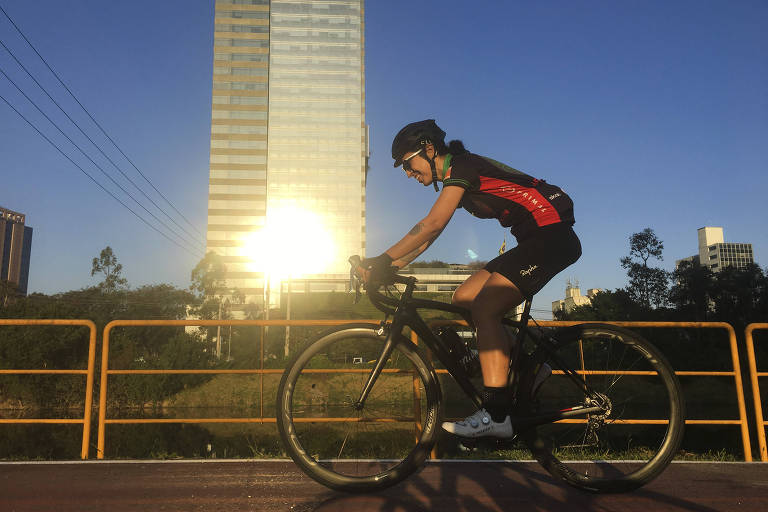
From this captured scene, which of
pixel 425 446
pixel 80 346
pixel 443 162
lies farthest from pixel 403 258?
pixel 80 346

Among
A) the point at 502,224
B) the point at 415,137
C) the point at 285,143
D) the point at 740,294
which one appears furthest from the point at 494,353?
the point at 285,143

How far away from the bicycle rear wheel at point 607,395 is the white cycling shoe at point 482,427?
23cm

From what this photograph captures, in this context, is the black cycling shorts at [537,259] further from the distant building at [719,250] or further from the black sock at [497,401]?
the distant building at [719,250]

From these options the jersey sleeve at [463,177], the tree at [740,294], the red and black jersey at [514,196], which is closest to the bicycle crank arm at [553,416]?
the red and black jersey at [514,196]

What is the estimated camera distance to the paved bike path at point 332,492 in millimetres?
2607

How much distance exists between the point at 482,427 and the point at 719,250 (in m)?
182

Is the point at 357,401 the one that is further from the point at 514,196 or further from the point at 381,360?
the point at 514,196

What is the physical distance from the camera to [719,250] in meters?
156

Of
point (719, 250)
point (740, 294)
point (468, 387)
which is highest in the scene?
point (719, 250)

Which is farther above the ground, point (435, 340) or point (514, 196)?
point (514, 196)

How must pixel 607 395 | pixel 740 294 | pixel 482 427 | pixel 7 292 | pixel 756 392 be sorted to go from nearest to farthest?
pixel 482 427, pixel 607 395, pixel 756 392, pixel 740 294, pixel 7 292

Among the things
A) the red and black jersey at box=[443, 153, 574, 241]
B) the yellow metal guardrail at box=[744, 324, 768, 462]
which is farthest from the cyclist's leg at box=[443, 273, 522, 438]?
→ the yellow metal guardrail at box=[744, 324, 768, 462]

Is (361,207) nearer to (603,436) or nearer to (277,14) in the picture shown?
(277,14)

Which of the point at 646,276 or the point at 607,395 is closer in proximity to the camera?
the point at 607,395
